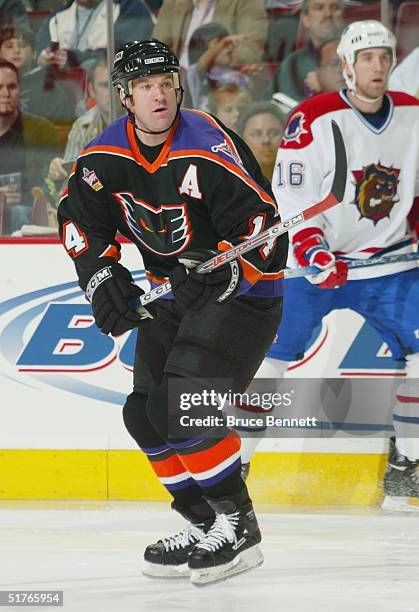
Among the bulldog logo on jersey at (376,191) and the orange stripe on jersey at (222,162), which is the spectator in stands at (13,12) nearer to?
the bulldog logo on jersey at (376,191)

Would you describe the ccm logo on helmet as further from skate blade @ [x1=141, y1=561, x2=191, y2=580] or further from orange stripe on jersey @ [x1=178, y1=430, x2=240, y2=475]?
skate blade @ [x1=141, y1=561, x2=191, y2=580]

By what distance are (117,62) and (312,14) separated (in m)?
1.43

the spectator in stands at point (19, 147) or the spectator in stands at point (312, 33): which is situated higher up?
the spectator in stands at point (312, 33)

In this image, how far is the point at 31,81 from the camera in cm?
394

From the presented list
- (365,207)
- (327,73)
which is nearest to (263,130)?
(327,73)

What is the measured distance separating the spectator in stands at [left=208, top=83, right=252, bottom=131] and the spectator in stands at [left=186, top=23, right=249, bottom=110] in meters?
0.02

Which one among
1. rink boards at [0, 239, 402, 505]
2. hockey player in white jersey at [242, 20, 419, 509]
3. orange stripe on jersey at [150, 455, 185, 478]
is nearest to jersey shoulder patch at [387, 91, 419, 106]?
hockey player in white jersey at [242, 20, 419, 509]

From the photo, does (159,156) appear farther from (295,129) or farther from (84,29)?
(84,29)

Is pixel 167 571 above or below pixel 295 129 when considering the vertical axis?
below

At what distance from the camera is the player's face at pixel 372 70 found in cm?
360

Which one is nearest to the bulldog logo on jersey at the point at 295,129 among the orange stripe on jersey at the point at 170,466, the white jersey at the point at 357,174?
the white jersey at the point at 357,174

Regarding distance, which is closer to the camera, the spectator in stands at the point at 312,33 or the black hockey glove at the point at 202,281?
the black hockey glove at the point at 202,281

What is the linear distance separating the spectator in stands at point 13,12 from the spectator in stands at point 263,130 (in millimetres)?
793

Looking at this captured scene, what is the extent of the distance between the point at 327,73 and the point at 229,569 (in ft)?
6.25
